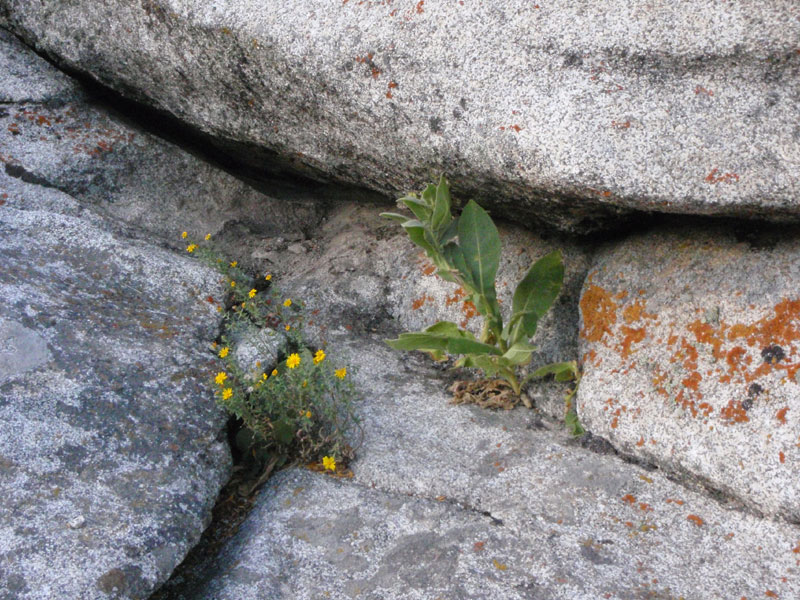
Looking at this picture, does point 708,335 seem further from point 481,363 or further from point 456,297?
point 456,297

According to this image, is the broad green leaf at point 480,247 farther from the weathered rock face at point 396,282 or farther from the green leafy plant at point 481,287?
the weathered rock face at point 396,282

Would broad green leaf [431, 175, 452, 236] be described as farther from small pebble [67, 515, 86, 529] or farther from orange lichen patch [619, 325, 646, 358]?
small pebble [67, 515, 86, 529]

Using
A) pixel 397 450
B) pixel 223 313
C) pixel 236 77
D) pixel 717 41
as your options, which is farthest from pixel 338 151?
pixel 717 41

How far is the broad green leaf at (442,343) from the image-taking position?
101 inches

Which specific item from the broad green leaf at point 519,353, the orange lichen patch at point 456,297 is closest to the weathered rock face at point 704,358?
the broad green leaf at point 519,353

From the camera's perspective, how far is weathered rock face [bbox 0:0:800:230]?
7.06ft

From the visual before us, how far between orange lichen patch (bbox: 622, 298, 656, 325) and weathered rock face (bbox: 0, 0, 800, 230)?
→ 318 millimetres

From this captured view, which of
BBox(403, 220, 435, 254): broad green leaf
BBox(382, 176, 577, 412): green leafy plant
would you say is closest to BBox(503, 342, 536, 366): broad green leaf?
BBox(382, 176, 577, 412): green leafy plant

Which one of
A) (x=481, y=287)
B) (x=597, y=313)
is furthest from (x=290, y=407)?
(x=597, y=313)

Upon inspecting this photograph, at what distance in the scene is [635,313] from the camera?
2.59 metres

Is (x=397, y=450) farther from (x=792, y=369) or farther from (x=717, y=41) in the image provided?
(x=717, y=41)

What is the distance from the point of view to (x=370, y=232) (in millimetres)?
3520

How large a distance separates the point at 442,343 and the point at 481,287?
24 centimetres

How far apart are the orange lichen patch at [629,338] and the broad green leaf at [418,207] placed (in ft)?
2.48
